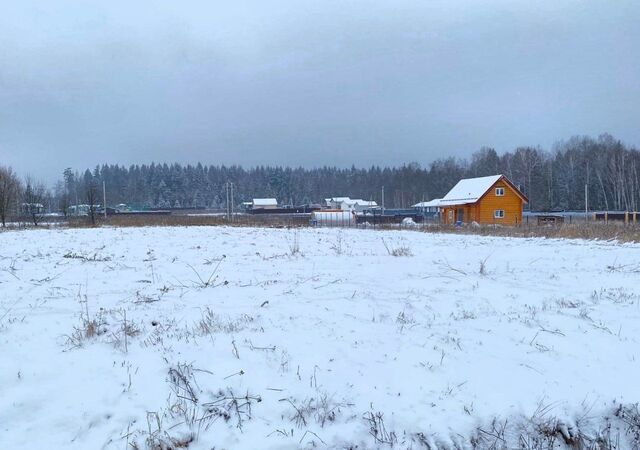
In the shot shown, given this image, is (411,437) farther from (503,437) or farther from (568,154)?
(568,154)

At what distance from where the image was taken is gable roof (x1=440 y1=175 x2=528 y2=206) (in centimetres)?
4375

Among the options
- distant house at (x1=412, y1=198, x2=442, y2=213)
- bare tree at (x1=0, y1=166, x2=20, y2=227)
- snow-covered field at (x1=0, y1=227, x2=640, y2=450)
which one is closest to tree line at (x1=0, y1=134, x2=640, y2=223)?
bare tree at (x1=0, y1=166, x2=20, y2=227)

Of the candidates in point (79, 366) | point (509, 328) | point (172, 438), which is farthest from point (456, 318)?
point (79, 366)

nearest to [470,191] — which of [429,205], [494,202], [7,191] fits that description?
[494,202]

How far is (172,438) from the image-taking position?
330 centimetres

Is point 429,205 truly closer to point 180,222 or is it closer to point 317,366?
point 180,222

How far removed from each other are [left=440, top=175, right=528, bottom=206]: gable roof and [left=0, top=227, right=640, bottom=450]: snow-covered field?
127ft

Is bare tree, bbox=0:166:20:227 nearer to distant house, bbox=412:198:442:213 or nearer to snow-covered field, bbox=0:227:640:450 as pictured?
snow-covered field, bbox=0:227:640:450

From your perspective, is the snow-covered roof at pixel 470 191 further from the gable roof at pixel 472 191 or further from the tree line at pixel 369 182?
the tree line at pixel 369 182

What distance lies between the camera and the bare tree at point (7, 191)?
36.3 metres

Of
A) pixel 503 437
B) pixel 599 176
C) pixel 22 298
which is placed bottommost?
pixel 503 437

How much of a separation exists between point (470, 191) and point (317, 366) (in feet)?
147

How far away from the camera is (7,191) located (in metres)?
38.2

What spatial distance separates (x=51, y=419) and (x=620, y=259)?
39.6 ft
